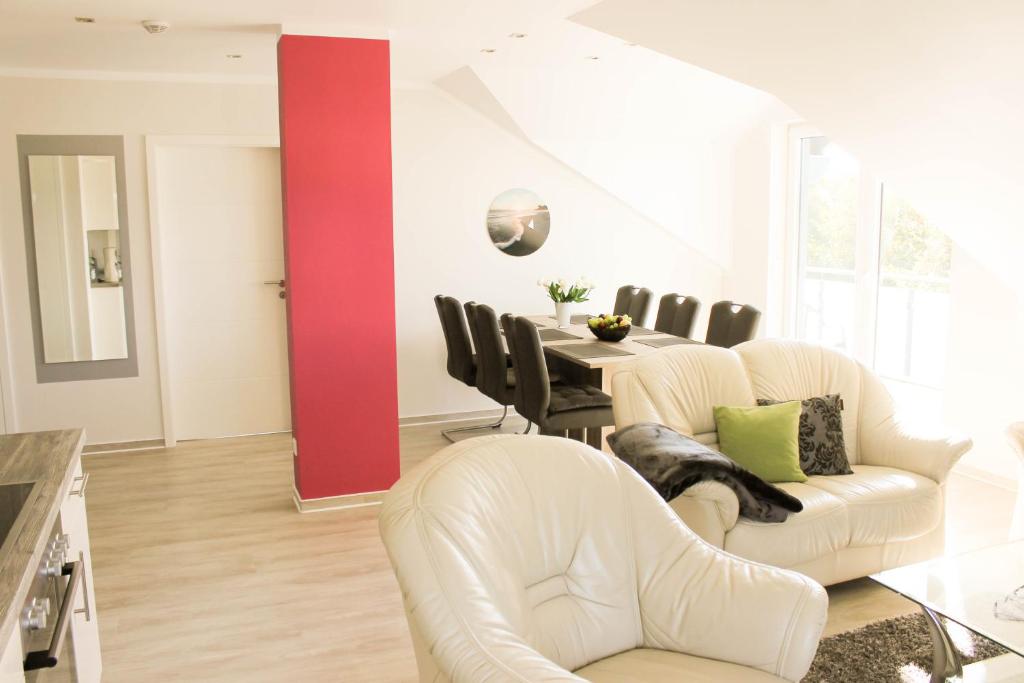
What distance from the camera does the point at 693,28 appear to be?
4070mm

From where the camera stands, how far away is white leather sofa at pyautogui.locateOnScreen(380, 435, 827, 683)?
6.40 feet

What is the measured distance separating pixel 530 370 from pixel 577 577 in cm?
248

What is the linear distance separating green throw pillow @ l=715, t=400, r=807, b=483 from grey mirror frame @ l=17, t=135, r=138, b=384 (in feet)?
13.5

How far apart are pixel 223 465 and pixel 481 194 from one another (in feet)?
8.76

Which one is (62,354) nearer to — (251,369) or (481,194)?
(251,369)

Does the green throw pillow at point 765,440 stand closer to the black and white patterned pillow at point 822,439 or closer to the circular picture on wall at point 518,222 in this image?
the black and white patterned pillow at point 822,439

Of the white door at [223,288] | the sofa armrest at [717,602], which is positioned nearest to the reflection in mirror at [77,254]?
the white door at [223,288]

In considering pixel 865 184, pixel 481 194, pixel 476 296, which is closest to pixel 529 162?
pixel 481 194

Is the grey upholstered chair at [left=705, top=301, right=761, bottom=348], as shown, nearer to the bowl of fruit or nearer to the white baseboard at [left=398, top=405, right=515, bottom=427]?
the bowl of fruit

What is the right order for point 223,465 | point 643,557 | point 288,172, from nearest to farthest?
1. point 643,557
2. point 288,172
3. point 223,465

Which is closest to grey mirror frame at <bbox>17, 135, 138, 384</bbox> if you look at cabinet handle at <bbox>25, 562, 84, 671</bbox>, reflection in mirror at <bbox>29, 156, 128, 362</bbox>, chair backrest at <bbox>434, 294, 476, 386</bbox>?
reflection in mirror at <bbox>29, 156, 128, 362</bbox>

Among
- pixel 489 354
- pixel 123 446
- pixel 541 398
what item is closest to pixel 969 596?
pixel 541 398

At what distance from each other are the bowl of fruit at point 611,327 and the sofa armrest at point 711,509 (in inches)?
85.1

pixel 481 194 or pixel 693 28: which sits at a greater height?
pixel 693 28
